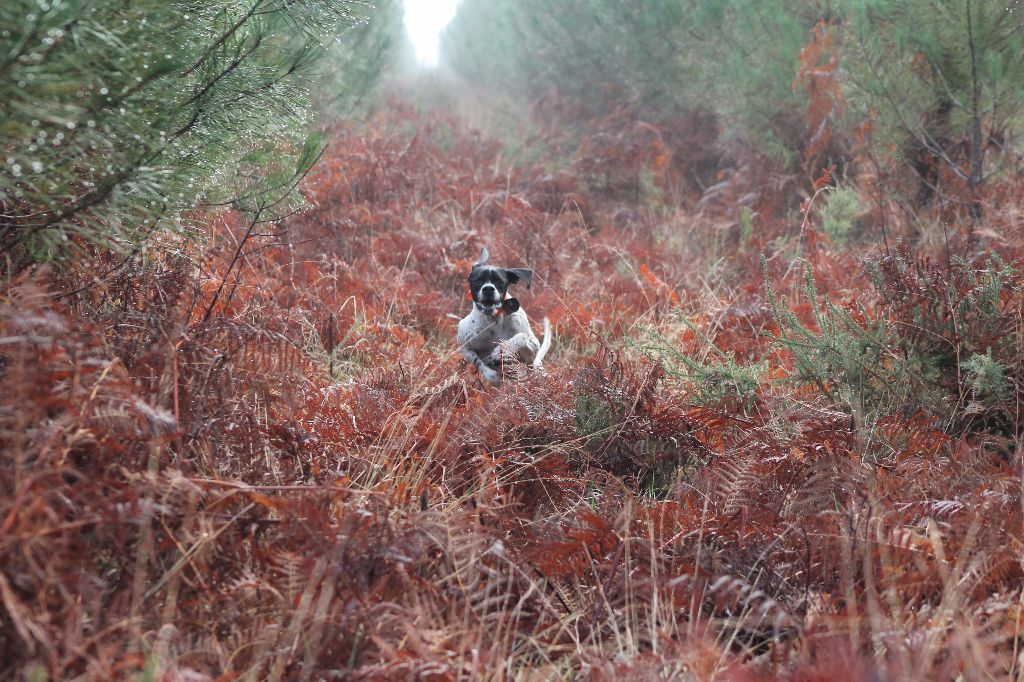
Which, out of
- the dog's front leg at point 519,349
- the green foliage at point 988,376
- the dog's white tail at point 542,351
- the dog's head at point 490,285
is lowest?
the dog's white tail at point 542,351

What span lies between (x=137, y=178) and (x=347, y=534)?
45.1 inches

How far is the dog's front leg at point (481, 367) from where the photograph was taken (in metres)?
3.87

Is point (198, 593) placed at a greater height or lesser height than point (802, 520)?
greater

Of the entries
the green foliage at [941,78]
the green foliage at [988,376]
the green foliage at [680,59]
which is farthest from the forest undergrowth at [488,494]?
the green foliage at [680,59]

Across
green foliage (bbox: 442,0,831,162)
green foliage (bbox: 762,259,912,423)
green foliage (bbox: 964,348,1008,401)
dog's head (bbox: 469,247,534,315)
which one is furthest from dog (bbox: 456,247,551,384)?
green foliage (bbox: 442,0,831,162)

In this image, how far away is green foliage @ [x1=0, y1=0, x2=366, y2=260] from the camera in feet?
6.03

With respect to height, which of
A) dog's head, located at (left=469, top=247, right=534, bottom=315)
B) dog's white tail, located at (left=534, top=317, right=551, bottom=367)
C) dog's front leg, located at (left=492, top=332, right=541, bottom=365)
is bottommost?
dog's white tail, located at (left=534, top=317, right=551, bottom=367)

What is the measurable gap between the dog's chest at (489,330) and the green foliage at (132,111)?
127 centimetres

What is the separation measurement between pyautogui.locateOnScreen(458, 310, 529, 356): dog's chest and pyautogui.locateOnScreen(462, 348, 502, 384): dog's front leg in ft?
0.12

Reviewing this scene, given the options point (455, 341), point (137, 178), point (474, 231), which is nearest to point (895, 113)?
point (474, 231)

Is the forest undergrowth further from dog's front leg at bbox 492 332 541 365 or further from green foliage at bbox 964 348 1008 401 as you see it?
dog's front leg at bbox 492 332 541 365

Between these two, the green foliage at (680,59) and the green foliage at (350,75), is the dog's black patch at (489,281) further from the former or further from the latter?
the green foliage at (680,59)

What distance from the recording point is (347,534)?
6.63 feet

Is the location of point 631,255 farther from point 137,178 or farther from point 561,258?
point 137,178
